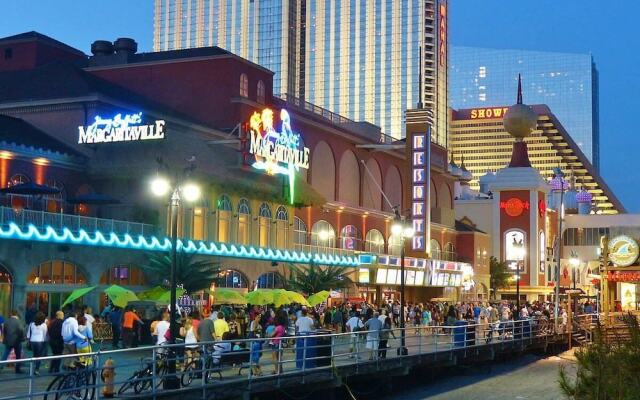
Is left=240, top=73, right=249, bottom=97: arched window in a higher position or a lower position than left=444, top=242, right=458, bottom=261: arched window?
higher

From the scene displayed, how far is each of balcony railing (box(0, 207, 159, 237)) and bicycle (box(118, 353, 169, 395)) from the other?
1678cm

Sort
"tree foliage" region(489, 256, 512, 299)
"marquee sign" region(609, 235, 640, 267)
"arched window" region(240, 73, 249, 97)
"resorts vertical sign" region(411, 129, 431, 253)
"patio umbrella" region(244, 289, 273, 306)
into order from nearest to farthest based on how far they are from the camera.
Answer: "patio umbrella" region(244, 289, 273, 306)
"marquee sign" region(609, 235, 640, 267)
"arched window" region(240, 73, 249, 97)
"resorts vertical sign" region(411, 129, 431, 253)
"tree foliage" region(489, 256, 512, 299)

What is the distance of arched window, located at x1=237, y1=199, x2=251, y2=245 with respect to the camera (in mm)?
53281

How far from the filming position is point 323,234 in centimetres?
6731

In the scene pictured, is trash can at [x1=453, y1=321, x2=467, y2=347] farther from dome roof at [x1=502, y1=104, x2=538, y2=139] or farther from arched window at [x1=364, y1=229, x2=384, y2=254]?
dome roof at [x1=502, y1=104, x2=538, y2=139]

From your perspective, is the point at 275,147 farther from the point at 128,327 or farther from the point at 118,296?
the point at 128,327

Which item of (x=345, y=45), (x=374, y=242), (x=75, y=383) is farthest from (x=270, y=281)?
(x=345, y=45)

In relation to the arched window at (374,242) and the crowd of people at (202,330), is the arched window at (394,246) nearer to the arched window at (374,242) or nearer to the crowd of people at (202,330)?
the arched window at (374,242)

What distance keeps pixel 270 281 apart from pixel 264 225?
3059 mm

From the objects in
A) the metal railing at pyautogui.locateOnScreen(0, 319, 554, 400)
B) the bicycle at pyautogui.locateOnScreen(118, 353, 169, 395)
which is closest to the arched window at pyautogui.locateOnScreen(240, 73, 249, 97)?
the metal railing at pyautogui.locateOnScreen(0, 319, 554, 400)

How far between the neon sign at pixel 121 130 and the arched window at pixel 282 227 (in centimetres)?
1090

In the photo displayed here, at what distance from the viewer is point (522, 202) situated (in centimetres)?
9981

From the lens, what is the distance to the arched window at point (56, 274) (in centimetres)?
4075

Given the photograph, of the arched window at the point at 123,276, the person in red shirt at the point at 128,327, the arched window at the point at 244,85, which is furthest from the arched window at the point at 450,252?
→ the person in red shirt at the point at 128,327
